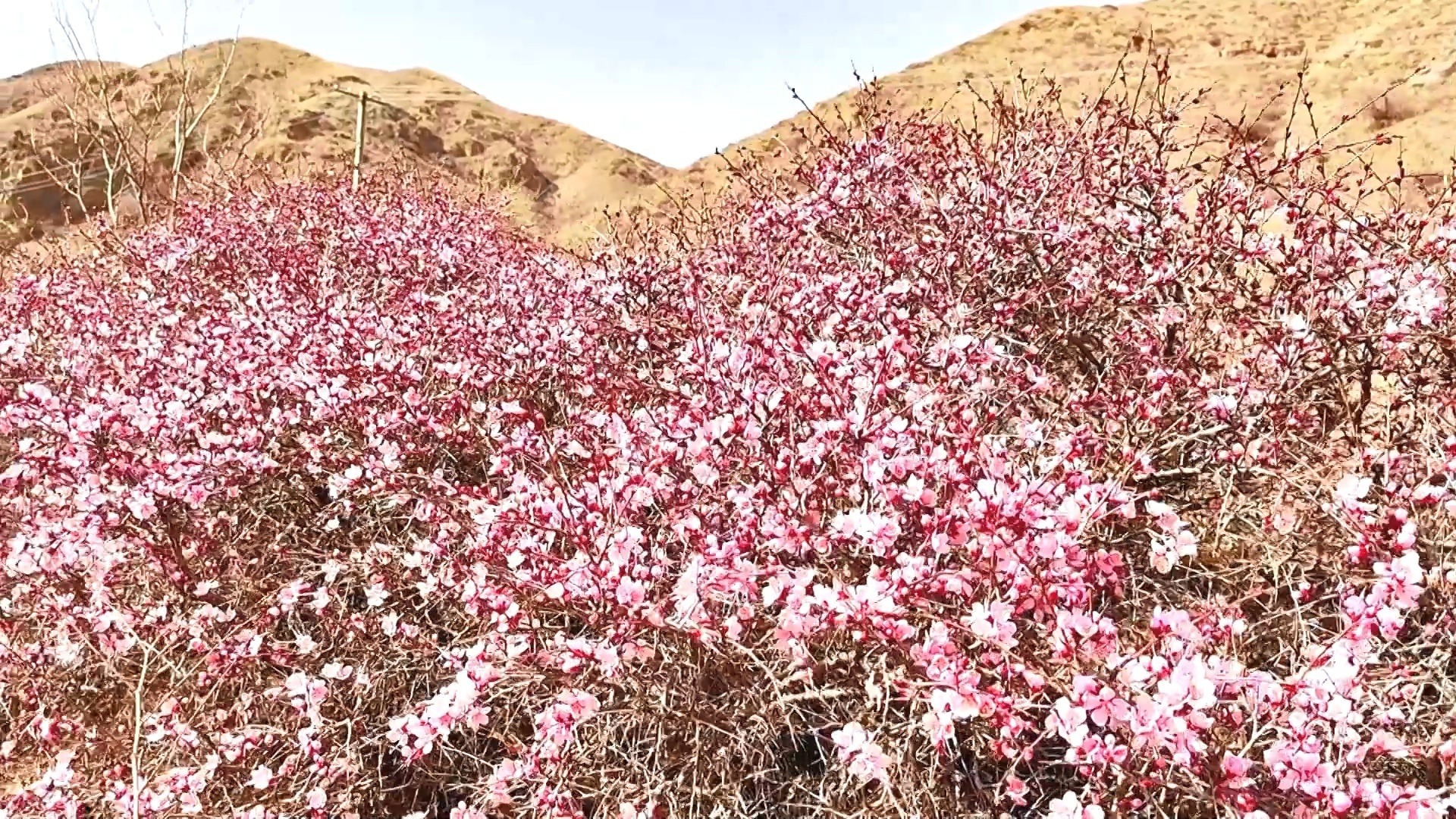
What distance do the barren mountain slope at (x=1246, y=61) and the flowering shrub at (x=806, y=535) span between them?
111cm

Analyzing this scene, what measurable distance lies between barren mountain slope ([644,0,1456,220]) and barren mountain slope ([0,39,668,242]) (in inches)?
226

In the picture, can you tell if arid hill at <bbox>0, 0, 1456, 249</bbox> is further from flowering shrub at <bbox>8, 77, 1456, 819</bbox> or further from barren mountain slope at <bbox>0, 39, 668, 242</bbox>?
flowering shrub at <bbox>8, 77, 1456, 819</bbox>

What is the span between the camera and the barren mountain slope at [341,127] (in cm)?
2128

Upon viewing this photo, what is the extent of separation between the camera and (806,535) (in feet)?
8.39

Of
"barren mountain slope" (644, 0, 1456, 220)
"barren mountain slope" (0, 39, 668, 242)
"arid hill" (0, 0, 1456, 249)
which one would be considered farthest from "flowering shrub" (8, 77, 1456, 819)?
"barren mountain slope" (0, 39, 668, 242)

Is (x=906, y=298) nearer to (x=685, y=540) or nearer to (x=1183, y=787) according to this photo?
(x=685, y=540)

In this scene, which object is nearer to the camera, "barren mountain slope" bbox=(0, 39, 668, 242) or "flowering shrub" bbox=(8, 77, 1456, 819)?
"flowering shrub" bbox=(8, 77, 1456, 819)

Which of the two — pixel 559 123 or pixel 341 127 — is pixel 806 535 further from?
pixel 559 123

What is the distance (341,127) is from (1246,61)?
19.3m

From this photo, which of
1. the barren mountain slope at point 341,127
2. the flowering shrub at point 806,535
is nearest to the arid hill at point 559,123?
the barren mountain slope at point 341,127

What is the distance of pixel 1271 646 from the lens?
2.99 m

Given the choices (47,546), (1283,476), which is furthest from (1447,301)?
(47,546)

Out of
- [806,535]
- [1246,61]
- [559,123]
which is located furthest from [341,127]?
[806,535]

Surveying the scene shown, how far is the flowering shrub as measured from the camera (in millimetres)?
2248
